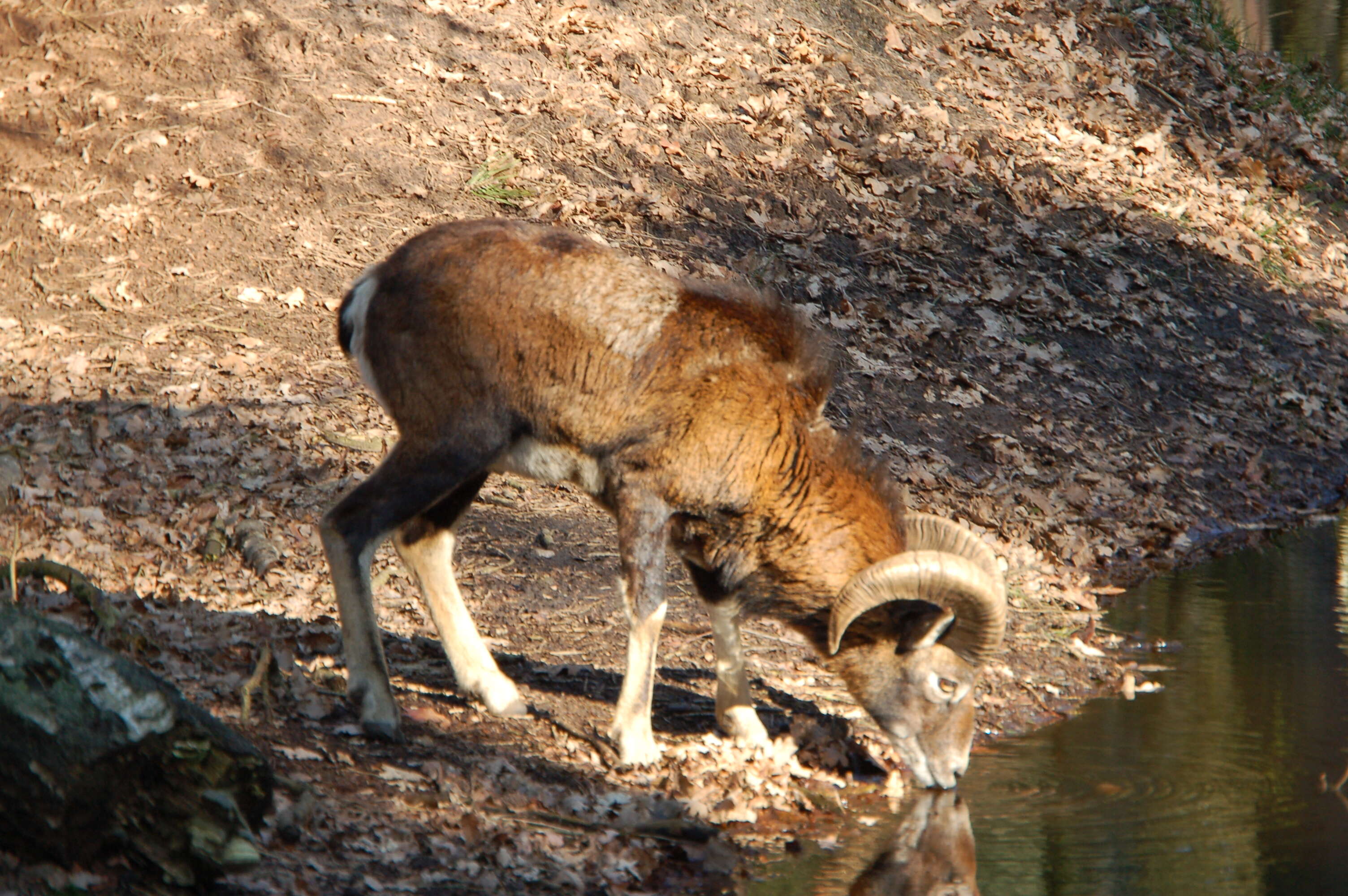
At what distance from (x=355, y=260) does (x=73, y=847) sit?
7.71m

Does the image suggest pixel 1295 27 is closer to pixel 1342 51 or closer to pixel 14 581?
pixel 1342 51

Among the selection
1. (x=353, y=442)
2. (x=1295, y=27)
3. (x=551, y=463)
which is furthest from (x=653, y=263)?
(x=1295, y=27)

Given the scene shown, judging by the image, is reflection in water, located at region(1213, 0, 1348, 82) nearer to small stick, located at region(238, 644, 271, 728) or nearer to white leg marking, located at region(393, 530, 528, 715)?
white leg marking, located at region(393, 530, 528, 715)

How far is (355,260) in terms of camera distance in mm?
11031

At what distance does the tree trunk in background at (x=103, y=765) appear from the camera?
12.6ft

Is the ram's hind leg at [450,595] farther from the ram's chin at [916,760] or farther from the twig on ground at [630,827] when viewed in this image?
the ram's chin at [916,760]

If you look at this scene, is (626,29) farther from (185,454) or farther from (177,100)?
(185,454)

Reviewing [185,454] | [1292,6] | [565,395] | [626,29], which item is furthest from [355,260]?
[1292,6]

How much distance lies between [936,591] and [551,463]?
73.6 inches

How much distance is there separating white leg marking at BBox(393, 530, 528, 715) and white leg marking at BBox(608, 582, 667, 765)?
1.99 ft

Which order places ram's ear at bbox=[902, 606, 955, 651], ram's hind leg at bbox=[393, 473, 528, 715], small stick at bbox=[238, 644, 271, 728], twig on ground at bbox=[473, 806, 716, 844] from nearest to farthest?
1. twig on ground at bbox=[473, 806, 716, 844]
2. small stick at bbox=[238, 644, 271, 728]
3. ram's ear at bbox=[902, 606, 955, 651]
4. ram's hind leg at bbox=[393, 473, 528, 715]

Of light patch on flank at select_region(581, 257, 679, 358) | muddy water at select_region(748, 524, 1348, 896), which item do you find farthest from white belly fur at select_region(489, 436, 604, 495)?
muddy water at select_region(748, 524, 1348, 896)

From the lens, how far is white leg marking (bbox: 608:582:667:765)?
19.4ft

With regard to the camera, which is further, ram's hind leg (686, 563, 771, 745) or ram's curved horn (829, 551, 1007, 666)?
ram's hind leg (686, 563, 771, 745)
